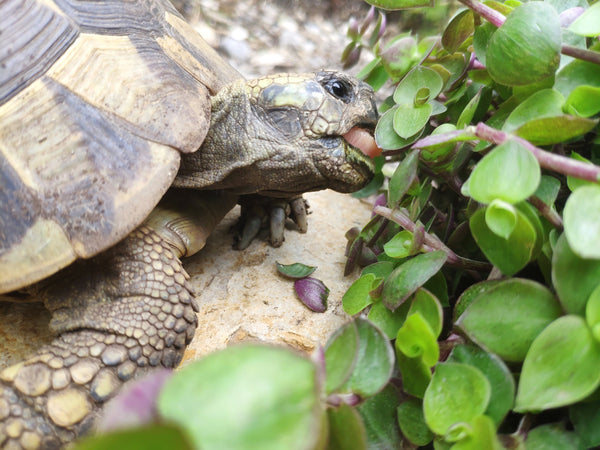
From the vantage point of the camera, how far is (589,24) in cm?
93

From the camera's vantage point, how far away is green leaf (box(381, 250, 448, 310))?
37.7 inches

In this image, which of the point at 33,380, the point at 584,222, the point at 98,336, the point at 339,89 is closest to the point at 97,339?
the point at 98,336

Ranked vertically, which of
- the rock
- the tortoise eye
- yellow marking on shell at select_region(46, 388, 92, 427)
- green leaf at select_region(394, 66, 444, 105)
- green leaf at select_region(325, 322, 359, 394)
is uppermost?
green leaf at select_region(394, 66, 444, 105)

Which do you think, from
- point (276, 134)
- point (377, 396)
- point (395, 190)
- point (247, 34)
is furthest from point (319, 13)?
point (377, 396)

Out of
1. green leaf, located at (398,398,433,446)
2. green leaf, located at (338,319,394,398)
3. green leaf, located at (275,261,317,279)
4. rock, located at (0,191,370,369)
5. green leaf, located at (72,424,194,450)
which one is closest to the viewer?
green leaf, located at (72,424,194,450)

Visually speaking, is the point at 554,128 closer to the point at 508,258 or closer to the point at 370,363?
the point at 508,258

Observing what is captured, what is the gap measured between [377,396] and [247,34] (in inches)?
154

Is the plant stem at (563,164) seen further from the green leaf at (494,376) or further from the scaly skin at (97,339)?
the scaly skin at (97,339)

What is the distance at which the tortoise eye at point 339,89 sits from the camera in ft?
4.57

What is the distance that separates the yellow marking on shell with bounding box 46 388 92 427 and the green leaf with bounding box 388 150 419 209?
778 millimetres

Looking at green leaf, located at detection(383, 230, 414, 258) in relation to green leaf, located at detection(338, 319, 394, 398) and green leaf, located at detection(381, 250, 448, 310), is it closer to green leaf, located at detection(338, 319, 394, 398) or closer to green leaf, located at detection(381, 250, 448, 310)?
green leaf, located at detection(381, 250, 448, 310)

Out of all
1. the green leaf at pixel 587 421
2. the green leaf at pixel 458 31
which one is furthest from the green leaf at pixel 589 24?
the green leaf at pixel 587 421

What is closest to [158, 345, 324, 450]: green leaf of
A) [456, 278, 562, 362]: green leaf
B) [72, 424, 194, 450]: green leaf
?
[72, 424, 194, 450]: green leaf

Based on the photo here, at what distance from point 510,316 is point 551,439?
19 centimetres
